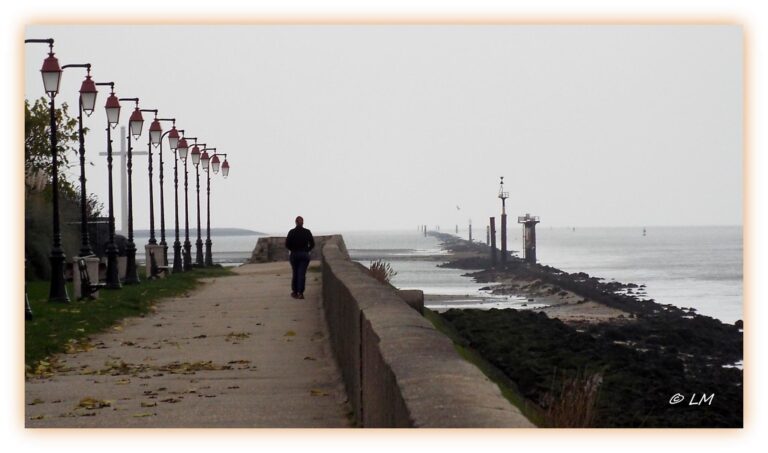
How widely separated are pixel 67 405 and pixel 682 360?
2668 cm

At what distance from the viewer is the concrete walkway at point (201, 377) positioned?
39.1 ft

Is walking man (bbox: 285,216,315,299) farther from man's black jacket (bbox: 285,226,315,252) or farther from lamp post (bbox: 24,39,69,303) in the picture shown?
lamp post (bbox: 24,39,69,303)

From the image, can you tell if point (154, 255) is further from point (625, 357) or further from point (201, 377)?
A: point (201, 377)

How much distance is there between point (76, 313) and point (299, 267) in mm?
5736

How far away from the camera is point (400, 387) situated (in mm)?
7418

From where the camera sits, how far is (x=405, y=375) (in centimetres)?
771

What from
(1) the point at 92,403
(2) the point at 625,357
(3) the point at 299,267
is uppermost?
(3) the point at 299,267

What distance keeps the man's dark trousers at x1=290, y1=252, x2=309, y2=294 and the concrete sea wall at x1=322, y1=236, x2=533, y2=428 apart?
37.9 feet

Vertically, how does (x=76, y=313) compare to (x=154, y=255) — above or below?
below

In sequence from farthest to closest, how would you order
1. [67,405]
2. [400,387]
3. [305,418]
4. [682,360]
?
[682,360] < [67,405] < [305,418] < [400,387]

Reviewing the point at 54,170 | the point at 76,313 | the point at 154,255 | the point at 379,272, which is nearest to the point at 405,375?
the point at 76,313

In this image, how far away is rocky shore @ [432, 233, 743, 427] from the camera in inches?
985

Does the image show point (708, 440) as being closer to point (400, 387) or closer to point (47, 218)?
point (400, 387)
